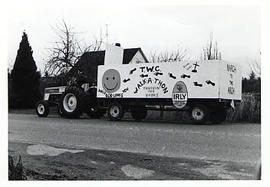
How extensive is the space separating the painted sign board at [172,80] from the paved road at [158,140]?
5.74 feet

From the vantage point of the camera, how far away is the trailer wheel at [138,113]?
33.1ft

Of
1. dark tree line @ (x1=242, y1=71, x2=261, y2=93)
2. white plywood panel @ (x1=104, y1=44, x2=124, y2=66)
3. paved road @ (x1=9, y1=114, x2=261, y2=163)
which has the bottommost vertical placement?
paved road @ (x1=9, y1=114, x2=261, y2=163)

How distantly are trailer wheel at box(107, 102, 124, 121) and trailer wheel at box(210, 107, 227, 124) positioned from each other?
2544 millimetres

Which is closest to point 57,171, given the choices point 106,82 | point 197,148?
point 197,148

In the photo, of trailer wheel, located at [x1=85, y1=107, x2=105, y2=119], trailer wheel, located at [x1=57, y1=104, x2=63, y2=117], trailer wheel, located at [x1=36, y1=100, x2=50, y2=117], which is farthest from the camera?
trailer wheel, located at [x1=57, y1=104, x2=63, y2=117]

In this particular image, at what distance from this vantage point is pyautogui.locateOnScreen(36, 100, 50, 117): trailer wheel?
1060 centimetres

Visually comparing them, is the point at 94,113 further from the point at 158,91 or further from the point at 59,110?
the point at 158,91

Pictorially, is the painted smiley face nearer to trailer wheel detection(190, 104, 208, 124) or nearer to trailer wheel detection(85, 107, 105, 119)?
trailer wheel detection(85, 107, 105, 119)

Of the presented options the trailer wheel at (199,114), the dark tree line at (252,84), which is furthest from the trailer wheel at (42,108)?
the dark tree line at (252,84)

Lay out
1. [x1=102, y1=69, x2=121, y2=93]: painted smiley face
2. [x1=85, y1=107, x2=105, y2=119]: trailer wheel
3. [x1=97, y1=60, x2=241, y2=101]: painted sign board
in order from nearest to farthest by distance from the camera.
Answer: [x1=97, y1=60, x2=241, y2=101]: painted sign board → [x1=102, y1=69, x2=121, y2=93]: painted smiley face → [x1=85, y1=107, x2=105, y2=119]: trailer wheel

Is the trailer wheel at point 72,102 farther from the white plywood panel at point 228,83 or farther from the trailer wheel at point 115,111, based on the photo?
the white plywood panel at point 228,83

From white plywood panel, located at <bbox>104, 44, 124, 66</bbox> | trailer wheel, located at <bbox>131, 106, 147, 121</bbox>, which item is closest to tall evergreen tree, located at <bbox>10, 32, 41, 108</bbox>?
white plywood panel, located at <bbox>104, 44, 124, 66</bbox>

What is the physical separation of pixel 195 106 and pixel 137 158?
4.24 m

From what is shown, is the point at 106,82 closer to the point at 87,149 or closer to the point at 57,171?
the point at 87,149
